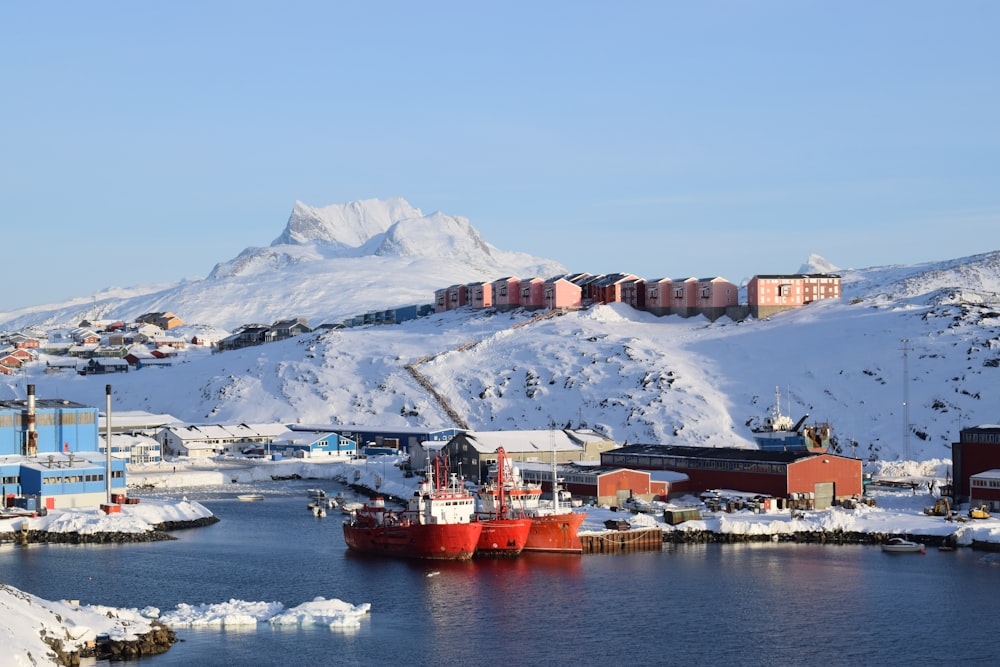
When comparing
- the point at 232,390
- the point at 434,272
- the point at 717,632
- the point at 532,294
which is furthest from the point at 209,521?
the point at 434,272

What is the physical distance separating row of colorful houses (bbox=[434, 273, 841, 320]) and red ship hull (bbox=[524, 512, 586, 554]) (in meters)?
48.0

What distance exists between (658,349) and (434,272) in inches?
3839

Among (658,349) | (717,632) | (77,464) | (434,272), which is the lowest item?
(717,632)

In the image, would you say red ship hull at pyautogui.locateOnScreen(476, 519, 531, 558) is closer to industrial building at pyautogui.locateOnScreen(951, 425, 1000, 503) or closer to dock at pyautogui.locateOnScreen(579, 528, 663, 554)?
dock at pyautogui.locateOnScreen(579, 528, 663, 554)

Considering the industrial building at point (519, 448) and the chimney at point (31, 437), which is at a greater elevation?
the chimney at point (31, 437)

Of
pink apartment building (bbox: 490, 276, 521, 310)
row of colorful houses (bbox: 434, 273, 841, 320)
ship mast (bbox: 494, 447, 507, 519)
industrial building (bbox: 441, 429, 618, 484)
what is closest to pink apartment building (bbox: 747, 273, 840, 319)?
row of colorful houses (bbox: 434, 273, 841, 320)

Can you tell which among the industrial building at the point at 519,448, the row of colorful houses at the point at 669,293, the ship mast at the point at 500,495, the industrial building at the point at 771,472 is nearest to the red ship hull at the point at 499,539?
the ship mast at the point at 500,495

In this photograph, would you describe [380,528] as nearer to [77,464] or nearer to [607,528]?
[607,528]

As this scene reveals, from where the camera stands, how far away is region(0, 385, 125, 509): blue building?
52.3m

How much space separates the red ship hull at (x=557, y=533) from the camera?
45688mm

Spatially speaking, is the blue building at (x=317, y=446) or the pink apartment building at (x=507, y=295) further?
the pink apartment building at (x=507, y=295)

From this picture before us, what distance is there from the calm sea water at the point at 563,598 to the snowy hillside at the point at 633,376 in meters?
27.0

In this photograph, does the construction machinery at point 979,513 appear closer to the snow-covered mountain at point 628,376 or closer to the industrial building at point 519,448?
the snow-covered mountain at point 628,376

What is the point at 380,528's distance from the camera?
4619 cm
